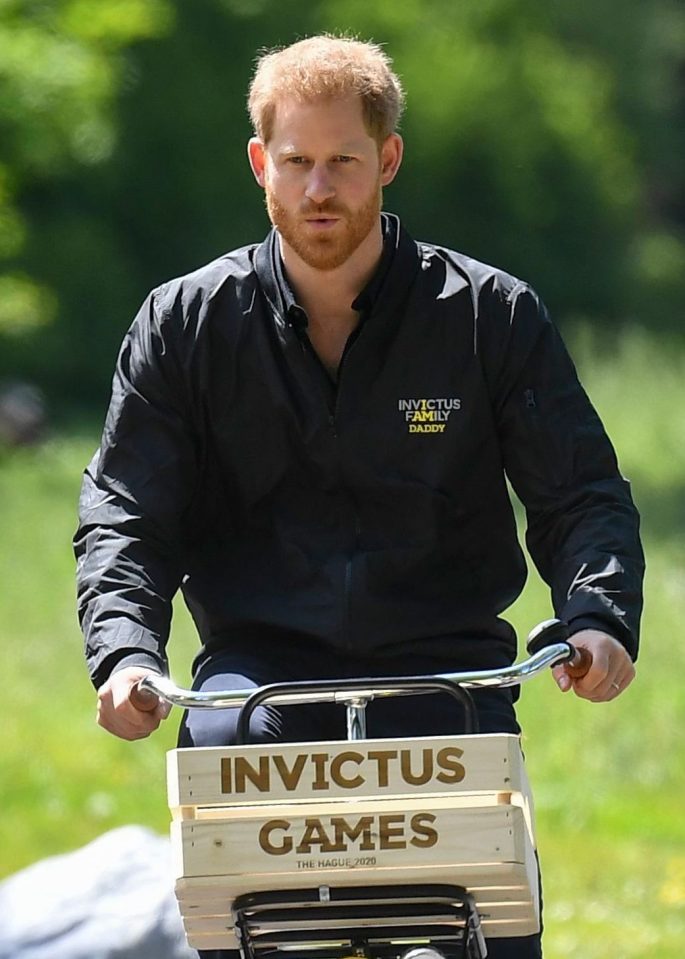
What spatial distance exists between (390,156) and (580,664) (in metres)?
1.05

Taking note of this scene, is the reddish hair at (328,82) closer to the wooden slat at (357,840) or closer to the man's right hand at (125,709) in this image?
the man's right hand at (125,709)

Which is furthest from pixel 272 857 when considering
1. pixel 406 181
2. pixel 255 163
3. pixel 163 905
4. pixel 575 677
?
pixel 406 181

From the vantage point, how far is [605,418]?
24734 millimetres

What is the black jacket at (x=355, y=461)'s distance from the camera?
3963mm

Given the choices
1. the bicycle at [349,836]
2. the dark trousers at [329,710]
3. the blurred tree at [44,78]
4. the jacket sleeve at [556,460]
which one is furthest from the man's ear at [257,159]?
the blurred tree at [44,78]

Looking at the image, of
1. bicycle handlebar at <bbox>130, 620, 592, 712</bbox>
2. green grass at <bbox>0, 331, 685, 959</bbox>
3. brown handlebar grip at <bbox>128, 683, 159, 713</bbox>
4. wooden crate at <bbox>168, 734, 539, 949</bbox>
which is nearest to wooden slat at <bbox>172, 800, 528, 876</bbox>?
wooden crate at <bbox>168, 734, 539, 949</bbox>

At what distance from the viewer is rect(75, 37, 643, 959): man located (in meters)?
3.88

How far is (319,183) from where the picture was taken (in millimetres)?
3775

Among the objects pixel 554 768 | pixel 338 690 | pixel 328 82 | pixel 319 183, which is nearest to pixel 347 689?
pixel 338 690

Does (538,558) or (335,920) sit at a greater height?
(538,558)

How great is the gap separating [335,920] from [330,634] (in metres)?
0.78

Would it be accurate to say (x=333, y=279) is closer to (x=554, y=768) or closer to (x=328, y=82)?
(x=328, y=82)

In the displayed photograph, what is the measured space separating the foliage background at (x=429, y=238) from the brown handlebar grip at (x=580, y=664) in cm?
361

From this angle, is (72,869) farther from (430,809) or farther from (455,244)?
(455,244)
